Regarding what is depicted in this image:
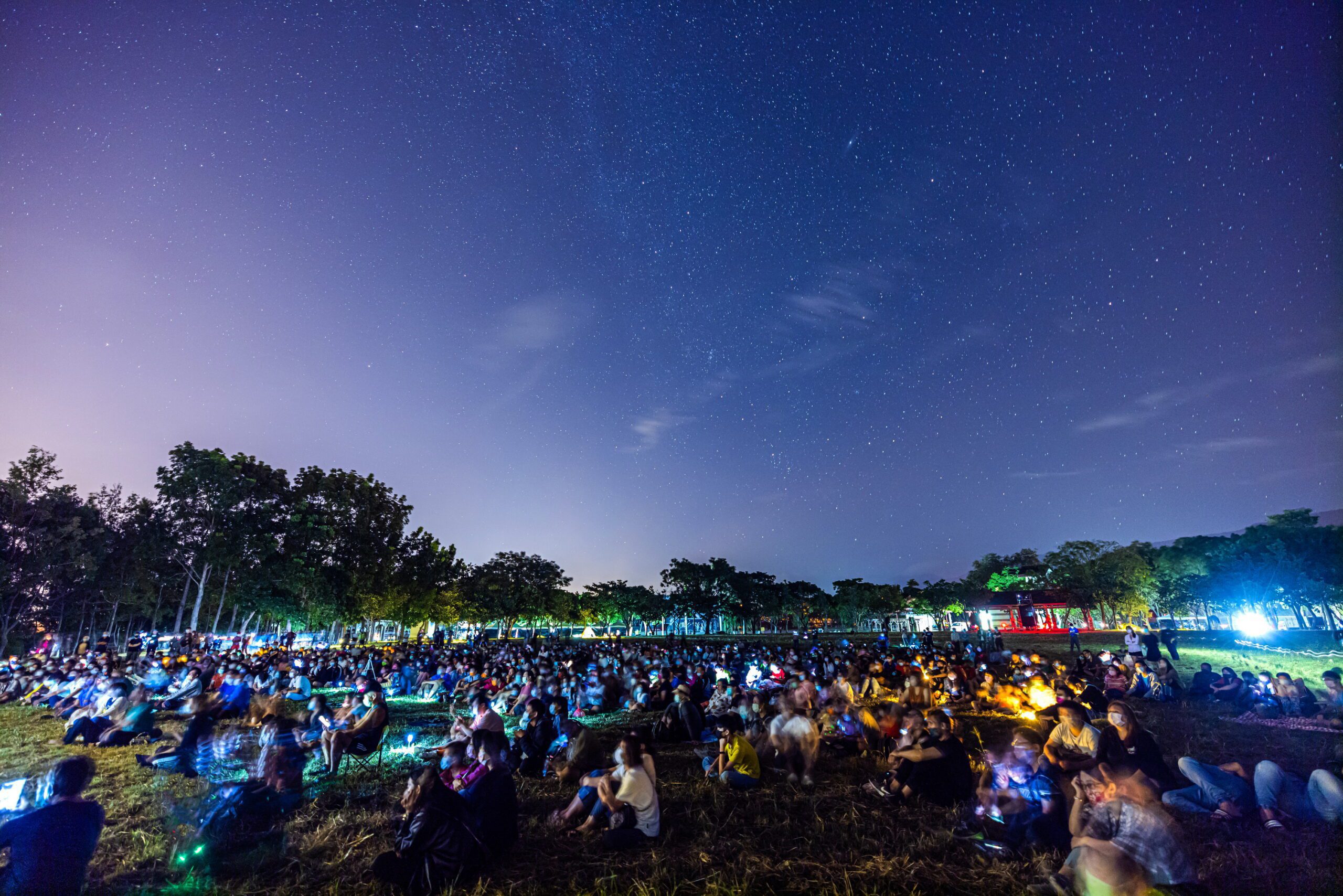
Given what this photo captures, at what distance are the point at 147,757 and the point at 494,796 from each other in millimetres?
8000

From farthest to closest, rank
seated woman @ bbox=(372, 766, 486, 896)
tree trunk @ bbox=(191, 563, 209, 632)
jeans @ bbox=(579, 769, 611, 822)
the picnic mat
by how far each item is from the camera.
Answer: tree trunk @ bbox=(191, 563, 209, 632) < the picnic mat < jeans @ bbox=(579, 769, 611, 822) < seated woman @ bbox=(372, 766, 486, 896)

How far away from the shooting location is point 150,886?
5.95m

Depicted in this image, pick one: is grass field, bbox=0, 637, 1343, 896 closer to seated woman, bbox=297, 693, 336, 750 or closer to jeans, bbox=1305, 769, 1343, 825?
jeans, bbox=1305, 769, 1343, 825

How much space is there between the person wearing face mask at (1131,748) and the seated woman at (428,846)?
24.9 ft

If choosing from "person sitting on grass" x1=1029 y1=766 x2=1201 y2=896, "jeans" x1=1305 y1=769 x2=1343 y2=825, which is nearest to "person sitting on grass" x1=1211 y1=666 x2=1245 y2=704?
"jeans" x1=1305 y1=769 x2=1343 y2=825

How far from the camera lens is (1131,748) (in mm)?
7844

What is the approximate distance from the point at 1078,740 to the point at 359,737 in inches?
448

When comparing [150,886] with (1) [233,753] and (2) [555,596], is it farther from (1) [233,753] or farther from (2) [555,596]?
(2) [555,596]

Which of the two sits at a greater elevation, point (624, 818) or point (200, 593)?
point (200, 593)

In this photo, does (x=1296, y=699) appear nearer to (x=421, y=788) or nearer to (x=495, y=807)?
(x=495, y=807)

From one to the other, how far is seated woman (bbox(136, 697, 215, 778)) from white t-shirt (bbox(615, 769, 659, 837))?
7687 mm

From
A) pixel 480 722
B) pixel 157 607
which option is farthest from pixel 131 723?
pixel 157 607

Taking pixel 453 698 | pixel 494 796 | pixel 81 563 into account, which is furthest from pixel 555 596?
pixel 494 796

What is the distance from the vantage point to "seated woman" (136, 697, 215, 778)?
984cm
